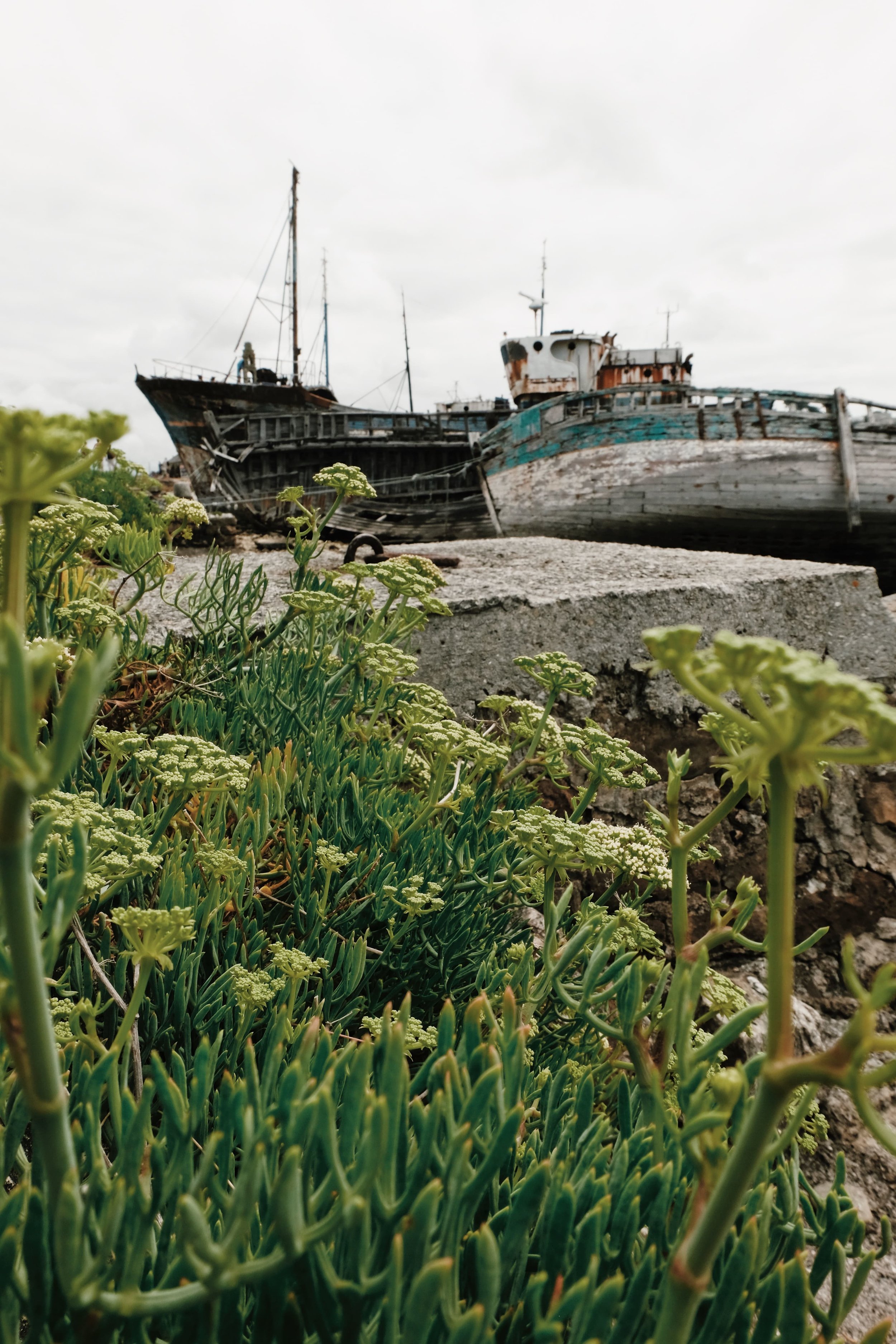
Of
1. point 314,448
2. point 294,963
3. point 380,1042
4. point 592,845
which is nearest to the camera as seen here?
point 380,1042

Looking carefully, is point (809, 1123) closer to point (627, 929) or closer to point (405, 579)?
point (627, 929)

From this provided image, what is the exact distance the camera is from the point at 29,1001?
0.45 m

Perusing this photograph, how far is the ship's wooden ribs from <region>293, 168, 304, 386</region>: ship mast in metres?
25.7

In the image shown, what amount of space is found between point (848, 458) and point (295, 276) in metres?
32.5

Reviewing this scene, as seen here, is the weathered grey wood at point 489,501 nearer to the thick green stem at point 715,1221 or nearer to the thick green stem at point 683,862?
the thick green stem at point 683,862

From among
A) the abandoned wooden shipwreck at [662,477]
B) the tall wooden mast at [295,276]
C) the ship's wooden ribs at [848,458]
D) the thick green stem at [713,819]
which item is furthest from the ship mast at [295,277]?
the thick green stem at [713,819]

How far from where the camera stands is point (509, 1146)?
2.14 ft

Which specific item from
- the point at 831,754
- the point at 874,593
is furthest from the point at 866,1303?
the point at 874,593

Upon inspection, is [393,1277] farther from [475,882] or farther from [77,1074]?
[475,882]

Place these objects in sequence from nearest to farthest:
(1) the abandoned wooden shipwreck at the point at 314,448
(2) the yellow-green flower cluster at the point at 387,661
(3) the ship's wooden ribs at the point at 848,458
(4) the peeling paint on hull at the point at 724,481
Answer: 1. (2) the yellow-green flower cluster at the point at 387,661
2. (3) the ship's wooden ribs at the point at 848,458
3. (4) the peeling paint on hull at the point at 724,481
4. (1) the abandoned wooden shipwreck at the point at 314,448

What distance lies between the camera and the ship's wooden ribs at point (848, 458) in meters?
12.5

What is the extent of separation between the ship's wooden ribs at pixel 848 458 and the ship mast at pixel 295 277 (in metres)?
25.7

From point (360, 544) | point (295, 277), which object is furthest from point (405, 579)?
point (295, 277)

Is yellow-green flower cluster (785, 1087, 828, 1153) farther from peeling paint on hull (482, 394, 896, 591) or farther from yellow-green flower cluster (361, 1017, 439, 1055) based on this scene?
peeling paint on hull (482, 394, 896, 591)
